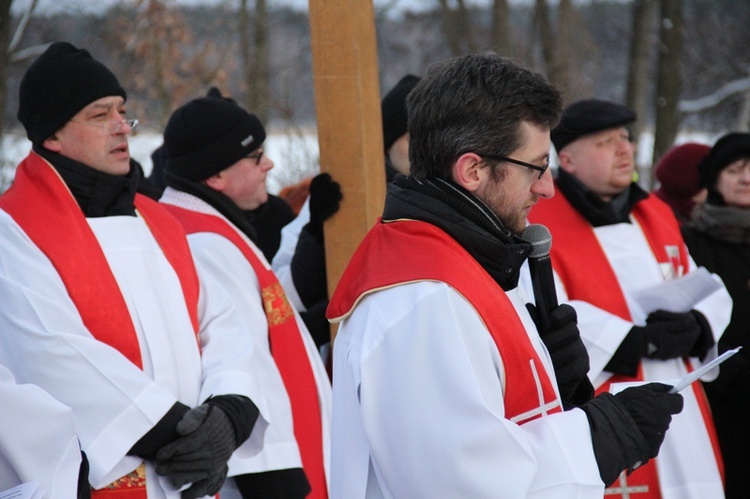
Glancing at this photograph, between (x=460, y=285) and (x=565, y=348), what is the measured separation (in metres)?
0.50

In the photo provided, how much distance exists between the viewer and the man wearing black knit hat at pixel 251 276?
3.93 meters

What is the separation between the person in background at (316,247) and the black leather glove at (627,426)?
189cm

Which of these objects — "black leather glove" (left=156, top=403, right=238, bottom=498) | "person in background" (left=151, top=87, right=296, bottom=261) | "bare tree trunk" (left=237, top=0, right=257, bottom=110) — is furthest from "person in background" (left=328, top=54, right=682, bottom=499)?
"bare tree trunk" (left=237, top=0, right=257, bottom=110)

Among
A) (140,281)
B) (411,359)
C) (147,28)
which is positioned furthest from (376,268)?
(147,28)

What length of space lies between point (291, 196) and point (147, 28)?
8.91 metres

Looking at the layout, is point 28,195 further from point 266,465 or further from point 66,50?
point 266,465

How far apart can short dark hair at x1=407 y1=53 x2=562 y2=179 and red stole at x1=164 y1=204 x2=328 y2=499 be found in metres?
1.81

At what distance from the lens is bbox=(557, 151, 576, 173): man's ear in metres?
4.36

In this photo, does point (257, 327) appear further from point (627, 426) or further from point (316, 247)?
point (627, 426)

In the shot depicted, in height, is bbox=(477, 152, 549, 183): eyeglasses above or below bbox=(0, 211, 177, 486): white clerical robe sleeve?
above

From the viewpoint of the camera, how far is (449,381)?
221cm

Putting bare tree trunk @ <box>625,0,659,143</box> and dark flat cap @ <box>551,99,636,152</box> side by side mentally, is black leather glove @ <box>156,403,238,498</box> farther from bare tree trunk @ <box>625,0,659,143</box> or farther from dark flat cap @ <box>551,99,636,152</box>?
bare tree trunk @ <box>625,0,659,143</box>

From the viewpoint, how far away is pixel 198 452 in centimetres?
327

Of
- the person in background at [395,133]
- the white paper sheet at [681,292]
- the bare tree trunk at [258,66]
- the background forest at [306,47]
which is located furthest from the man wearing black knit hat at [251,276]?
the bare tree trunk at [258,66]
